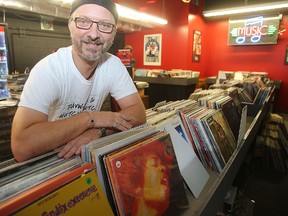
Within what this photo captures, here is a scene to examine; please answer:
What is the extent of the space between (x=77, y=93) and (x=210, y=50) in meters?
6.63

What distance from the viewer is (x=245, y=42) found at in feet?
20.5

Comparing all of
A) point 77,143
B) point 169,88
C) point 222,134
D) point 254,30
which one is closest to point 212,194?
point 222,134

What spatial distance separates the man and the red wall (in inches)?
206

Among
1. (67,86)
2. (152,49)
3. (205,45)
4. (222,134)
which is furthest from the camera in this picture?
(205,45)

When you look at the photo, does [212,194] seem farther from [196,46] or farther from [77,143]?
[196,46]

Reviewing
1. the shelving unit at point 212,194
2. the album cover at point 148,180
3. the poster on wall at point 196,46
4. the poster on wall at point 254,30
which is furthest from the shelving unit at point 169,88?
the album cover at point 148,180

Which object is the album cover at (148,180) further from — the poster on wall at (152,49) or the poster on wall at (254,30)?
the poster on wall at (254,30)

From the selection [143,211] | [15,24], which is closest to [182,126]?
[143,211]

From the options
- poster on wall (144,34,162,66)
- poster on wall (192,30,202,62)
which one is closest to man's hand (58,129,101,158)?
poster on wall (192,30,202,62)

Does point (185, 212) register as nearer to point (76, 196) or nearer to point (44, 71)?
point (76, 196)

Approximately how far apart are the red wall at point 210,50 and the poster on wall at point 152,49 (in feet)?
0.43

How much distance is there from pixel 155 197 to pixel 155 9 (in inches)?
256

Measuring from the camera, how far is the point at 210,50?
23.0 ft

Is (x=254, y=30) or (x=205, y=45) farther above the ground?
(x=254, y=30)
